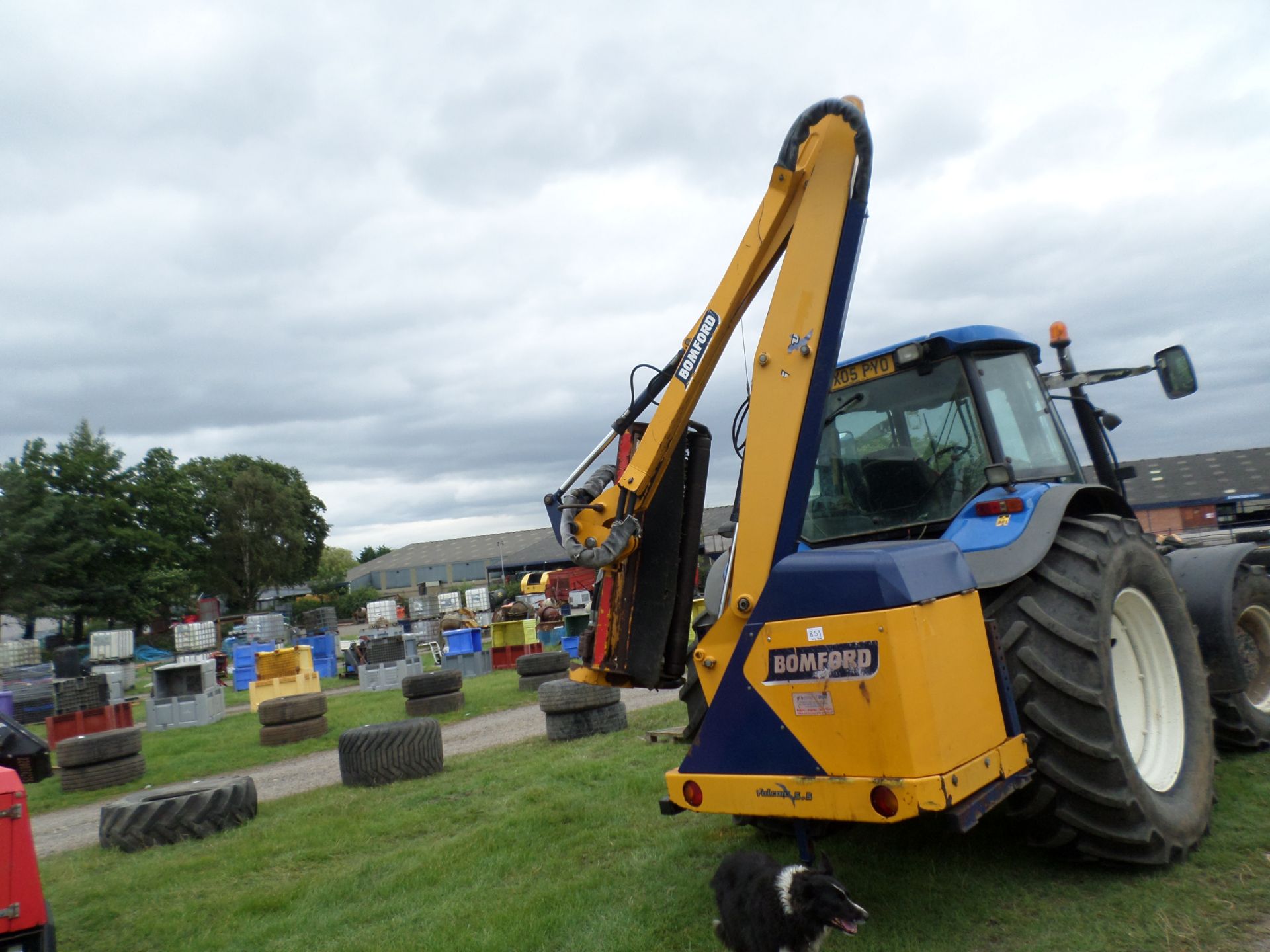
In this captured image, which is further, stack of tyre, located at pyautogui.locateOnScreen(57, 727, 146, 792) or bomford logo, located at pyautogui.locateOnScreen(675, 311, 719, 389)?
stack of tyre, located at pyautogui.locateOnScreen(57, 727, 146, 792)

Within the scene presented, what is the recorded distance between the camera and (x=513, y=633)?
21.5 metres

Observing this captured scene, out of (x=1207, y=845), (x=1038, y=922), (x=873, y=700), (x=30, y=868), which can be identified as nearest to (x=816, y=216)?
(x=873, y=700)

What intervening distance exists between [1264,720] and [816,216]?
183 inches

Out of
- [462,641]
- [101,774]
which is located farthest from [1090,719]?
[462,641]

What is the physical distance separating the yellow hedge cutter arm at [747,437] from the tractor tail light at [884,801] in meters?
0.88

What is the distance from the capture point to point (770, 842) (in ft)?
15.7

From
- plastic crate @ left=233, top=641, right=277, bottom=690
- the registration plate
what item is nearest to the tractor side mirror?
the registration plate

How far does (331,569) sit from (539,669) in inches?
2839

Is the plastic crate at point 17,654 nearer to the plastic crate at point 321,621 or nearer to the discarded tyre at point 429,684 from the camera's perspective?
the plastic crate at point 321,621

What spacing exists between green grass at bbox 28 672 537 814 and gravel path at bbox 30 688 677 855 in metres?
0.35

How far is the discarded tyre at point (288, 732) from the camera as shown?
40.5ft

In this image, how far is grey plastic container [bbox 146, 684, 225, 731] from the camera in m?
16.2

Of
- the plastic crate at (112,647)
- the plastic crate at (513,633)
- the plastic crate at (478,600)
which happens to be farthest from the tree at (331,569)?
the plastic crate at (513,633)

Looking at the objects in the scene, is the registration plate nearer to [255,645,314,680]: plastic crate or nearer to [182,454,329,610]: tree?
[255,645,314,680]: plastic crate
